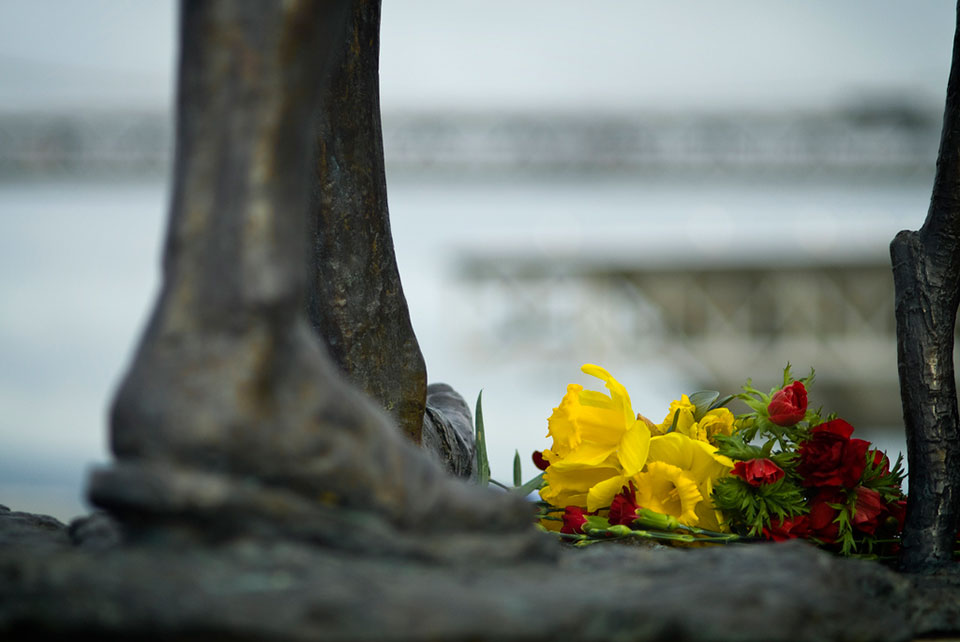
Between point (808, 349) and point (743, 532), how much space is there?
19.7 feet

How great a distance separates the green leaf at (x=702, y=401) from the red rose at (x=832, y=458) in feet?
0.47

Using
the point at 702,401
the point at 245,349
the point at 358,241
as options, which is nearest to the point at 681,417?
the point at 702,401

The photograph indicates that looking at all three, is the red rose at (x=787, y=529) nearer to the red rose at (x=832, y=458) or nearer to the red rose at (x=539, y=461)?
the red rose at (x=832, y=458)

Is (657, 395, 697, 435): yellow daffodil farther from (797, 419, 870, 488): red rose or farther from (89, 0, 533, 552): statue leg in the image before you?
(89, 0, 533, 552): statue leg

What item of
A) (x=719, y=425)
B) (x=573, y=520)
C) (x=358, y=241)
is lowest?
(x=573, y=520)

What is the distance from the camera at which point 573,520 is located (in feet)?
3.91

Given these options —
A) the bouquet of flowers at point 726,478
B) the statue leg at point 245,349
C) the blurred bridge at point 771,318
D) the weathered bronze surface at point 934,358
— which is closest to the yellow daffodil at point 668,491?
the bouquet of flowers at point 726,478

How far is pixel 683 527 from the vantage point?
A: 111cm

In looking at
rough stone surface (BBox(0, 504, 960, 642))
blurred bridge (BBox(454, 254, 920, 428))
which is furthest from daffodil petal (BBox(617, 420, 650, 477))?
blurred bridge (BBox(454, 254, 920, 428))

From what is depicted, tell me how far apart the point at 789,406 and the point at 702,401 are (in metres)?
0.13

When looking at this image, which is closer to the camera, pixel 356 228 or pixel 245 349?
pixel 245 349

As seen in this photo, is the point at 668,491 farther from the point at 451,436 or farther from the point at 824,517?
the point at 451,436

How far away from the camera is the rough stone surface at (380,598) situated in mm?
561

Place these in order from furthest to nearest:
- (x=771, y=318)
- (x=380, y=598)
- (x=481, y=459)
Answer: (x=771, y=318)
(x=481, y=459)
(x=380, y=598)
